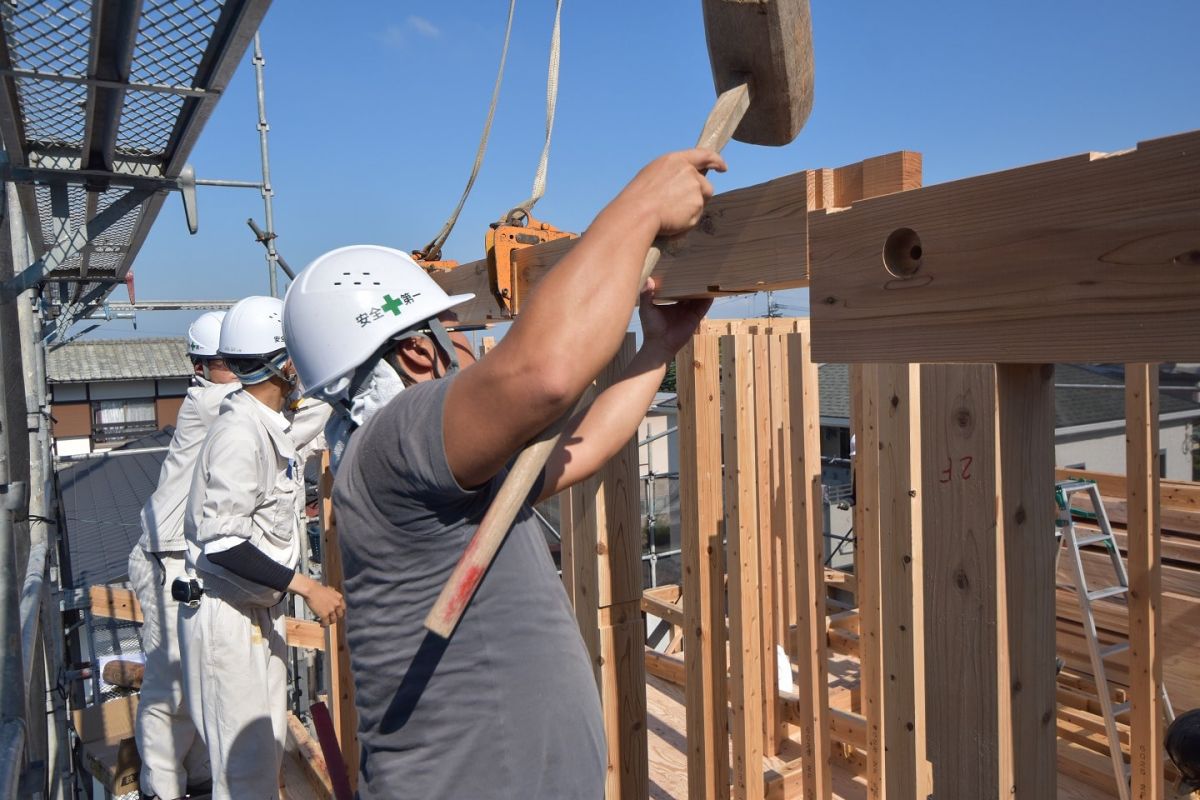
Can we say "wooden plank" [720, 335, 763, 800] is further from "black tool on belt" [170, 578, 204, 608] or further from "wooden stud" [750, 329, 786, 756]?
"black tool on belt" [170, 578, 204, 608]

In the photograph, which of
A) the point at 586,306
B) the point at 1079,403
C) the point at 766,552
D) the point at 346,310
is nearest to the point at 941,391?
the point at 586,306

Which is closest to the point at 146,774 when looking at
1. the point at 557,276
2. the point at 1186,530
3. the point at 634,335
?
the point at 634,335

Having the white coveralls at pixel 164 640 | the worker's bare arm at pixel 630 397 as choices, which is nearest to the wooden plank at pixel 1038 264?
the worker's bare arm at pixel 630 397

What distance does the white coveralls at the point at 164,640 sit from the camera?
432 centimetres

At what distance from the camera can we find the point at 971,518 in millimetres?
1342

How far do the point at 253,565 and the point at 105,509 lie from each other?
10.8 m

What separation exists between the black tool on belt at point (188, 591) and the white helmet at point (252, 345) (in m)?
1.00

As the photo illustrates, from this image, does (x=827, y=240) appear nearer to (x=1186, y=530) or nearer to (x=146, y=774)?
(x=146, y=774)

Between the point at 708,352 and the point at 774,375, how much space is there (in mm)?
3282

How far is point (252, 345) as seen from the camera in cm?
407

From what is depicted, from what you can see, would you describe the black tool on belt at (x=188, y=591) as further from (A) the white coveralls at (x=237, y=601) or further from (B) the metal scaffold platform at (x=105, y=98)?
(B) the metal scaffold platform at (x=105, y=98)

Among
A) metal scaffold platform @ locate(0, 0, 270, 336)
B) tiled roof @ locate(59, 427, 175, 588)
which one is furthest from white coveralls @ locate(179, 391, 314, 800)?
tiled roof @ locate(59, 427, 175, 588)

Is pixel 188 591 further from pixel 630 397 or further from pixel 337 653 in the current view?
pixel 630 397

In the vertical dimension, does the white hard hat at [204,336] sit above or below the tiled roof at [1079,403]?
above
